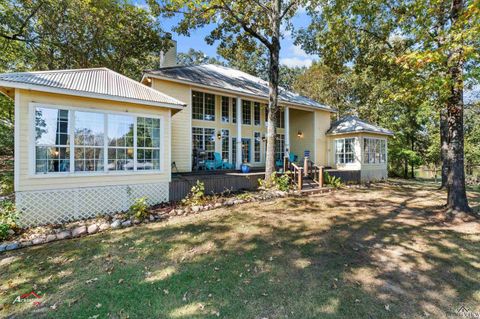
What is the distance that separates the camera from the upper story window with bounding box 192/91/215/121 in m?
13.0

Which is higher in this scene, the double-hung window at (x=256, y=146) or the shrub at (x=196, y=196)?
the double-hung window at (x=256, y=146)

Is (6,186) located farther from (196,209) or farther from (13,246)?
(196,209)

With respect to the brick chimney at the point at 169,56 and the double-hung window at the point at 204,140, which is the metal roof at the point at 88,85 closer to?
the double-hung window at the point at 204,140

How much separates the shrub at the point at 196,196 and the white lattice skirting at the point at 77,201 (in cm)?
100

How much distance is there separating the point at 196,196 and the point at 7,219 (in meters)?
4.82

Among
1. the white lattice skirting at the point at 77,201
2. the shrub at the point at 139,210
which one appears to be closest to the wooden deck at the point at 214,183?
the white lattice skirting at the point at 77,201

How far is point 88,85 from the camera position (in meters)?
6.90

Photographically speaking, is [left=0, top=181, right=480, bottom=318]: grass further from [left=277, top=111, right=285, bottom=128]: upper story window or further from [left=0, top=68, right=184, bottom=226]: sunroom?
[left=277, top=111, right=285, bottom=128]: upper story window

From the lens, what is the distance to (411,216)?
22.9ft

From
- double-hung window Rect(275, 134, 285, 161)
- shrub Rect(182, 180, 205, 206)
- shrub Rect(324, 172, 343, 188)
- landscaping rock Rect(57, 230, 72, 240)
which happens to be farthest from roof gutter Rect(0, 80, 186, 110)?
double-hung window Rect(275, 134, 285, 161)

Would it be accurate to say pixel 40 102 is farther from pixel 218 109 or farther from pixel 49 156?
pixel 218 109

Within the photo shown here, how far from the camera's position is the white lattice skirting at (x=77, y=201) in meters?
6.02

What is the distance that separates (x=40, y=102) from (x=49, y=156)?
4.78ft

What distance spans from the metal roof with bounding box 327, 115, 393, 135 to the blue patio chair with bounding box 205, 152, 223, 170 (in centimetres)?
842
